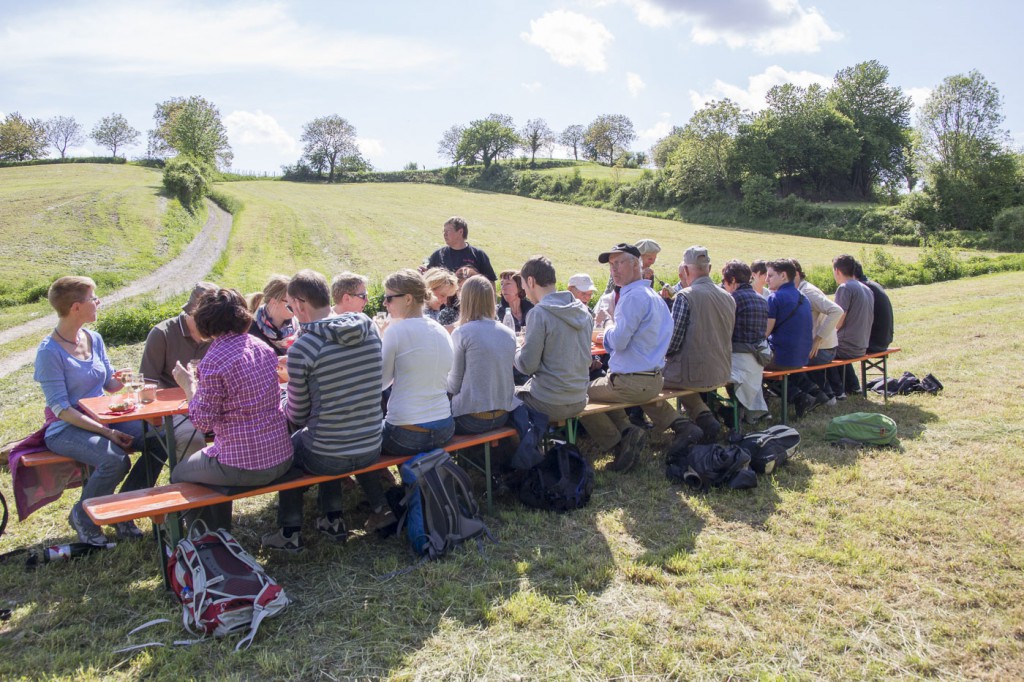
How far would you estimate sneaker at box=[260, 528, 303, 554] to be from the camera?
169 inches

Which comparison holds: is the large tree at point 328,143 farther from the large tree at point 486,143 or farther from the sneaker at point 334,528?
the sneaker at point 334,528

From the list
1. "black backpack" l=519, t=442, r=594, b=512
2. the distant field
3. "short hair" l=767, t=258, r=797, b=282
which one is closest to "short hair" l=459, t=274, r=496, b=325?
"black backpack" l=519, t=442, r=594, b=512

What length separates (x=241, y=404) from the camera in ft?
12.0

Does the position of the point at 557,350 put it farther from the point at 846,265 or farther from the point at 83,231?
the point at 83,231

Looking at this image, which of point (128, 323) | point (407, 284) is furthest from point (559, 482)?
point (128, 323)

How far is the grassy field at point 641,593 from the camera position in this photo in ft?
10.1

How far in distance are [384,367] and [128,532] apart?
2204mm

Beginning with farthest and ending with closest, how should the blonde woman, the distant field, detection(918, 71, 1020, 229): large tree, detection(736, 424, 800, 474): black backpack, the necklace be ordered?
detection(918, 71, 1020, 229): large tree
the distant field
the blonde woman
detection(736, 424, 800, 474): black backpack
the necklace

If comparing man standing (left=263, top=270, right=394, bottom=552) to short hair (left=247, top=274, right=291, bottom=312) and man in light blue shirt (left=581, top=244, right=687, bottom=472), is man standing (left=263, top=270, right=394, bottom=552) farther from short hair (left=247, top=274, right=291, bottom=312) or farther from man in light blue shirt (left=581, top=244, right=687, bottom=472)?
man in light blue shirt (left=581, top=244, right=687, bottom=472)

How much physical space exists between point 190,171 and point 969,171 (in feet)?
160

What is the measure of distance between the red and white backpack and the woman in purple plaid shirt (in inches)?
15.6

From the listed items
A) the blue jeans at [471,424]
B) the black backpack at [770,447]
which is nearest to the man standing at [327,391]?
the blue jeans at [471,424]

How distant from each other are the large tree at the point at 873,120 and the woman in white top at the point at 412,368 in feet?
174

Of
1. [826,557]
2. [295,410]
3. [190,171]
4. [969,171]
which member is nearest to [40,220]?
[190,171]
